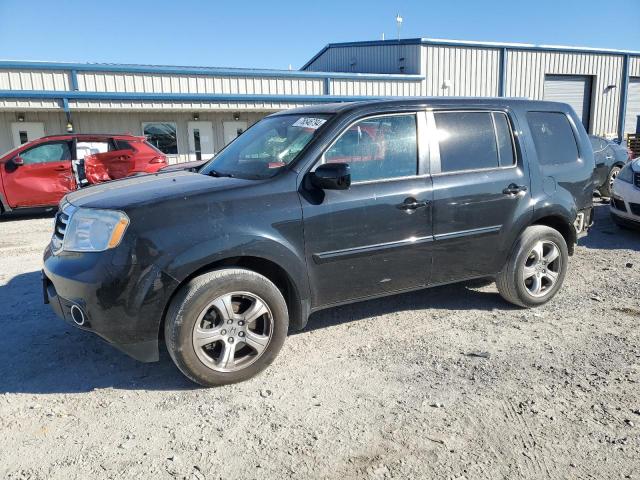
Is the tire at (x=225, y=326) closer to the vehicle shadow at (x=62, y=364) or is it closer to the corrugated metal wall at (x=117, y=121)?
the vehicle shadow at (x=62, y=364)

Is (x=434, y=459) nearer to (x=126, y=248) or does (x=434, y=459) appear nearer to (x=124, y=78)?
(x=126, y=248)

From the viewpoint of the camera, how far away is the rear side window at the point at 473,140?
13.7 ft

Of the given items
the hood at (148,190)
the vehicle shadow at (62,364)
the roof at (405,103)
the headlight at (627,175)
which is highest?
the roof at (405,103)

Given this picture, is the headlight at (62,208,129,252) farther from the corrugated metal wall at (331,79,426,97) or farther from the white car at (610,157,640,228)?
the corrugated metal wall at (331,79,426,97)

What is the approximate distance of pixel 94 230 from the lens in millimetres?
3238

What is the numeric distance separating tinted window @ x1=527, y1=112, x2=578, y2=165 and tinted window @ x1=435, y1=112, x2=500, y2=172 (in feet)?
1.76

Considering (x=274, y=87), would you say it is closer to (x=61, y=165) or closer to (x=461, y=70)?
(x=461, y=70)

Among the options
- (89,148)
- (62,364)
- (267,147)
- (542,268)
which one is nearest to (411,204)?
(267,147)

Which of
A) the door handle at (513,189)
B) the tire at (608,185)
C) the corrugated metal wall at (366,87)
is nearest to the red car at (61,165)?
the door handle at (513,189)

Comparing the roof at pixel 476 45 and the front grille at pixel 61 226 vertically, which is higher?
the roof at pixel 476 45

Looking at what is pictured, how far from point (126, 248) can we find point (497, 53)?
2392cm

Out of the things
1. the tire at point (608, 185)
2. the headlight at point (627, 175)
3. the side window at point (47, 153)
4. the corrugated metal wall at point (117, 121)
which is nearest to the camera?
the headlight at point (627, 175)

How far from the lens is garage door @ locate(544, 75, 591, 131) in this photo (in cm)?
2512

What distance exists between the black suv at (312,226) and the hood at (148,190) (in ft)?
0.06
